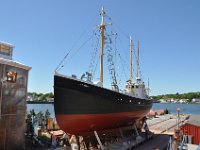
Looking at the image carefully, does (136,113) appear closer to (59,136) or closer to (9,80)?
(59,136)

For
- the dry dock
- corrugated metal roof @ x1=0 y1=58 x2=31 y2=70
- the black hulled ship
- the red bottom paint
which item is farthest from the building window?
the dry dock

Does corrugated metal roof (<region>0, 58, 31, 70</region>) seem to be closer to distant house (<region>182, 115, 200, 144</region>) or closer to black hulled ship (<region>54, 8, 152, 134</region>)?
black hulled ship (<region>54, 8, 152, 134</region>)

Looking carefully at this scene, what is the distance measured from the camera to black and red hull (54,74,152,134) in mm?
19391

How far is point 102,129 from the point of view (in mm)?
22406

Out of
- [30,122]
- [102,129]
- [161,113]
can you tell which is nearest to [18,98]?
[30,122]

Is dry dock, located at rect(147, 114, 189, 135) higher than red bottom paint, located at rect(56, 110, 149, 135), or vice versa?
red bottom paint, located at rect(56, 110, 149, 135)

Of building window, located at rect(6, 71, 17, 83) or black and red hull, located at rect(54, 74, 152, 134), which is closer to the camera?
black and red hull, located at rect(54, 74, 152, 134)

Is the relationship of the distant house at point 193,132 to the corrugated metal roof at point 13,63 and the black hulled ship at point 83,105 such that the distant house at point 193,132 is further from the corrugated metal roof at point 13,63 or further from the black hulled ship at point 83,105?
the corrugated metal roof at point 13,63

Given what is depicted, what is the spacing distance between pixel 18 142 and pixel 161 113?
64536 millimetres

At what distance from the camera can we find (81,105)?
1978 centimetres

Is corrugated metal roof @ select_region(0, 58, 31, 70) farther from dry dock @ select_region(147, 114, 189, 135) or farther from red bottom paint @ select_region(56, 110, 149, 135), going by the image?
dry dock @ select_region(147, 114, 189, 135)

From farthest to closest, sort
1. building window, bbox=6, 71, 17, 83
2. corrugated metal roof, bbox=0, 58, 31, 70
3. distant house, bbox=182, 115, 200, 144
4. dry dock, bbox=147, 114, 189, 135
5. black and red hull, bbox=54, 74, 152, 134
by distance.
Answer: dry dock, bbox=147, 114, 189, 135 → distant house, bbox=182, 115, 200, 144 → building window, bbox=6, 71, 17, 83 → corrugated metal roof, bbox=0, 58, 31, 70 → black and red hull, bbox=54, 74, 152, 134

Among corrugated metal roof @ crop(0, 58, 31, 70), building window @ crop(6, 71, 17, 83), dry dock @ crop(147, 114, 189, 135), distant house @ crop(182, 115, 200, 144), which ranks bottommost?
dry dock @ crop(147, 114, 189, 135)

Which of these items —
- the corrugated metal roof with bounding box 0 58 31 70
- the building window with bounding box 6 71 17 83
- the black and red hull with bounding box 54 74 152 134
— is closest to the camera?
the black and red hull with bounding box 54 74 152 134
